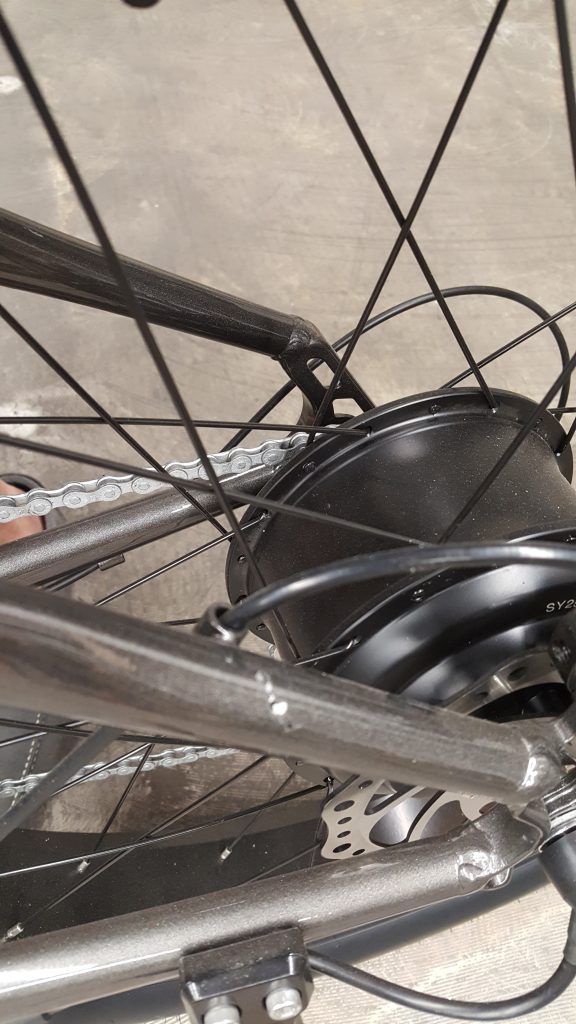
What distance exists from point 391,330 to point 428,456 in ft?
2.93

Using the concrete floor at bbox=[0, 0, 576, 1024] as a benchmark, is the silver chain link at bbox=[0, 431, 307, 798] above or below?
below

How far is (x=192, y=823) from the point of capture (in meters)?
1.04

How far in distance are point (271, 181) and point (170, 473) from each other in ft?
3.73

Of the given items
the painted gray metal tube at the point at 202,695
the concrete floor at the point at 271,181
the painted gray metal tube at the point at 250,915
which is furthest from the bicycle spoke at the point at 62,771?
the concrete floor at the point at 271,181

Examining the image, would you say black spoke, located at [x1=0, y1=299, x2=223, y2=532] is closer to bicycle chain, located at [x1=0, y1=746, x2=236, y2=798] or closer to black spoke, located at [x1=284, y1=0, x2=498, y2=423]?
black spoke, located at [x1=284, y1=0, x2=498, y2=423]

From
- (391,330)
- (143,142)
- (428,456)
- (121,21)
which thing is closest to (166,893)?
(428,456)

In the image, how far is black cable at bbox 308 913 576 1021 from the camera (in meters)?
0.60

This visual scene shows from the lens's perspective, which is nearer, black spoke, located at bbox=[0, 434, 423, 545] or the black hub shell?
black spoke, located at bbox=[0, 434, 423, 545]

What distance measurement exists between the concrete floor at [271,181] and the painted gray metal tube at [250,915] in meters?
0.65

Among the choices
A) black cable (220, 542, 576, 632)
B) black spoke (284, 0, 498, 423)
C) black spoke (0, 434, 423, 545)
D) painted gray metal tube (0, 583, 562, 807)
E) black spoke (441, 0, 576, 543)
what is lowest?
painted gray metal tube (0, 583, 562, 807)

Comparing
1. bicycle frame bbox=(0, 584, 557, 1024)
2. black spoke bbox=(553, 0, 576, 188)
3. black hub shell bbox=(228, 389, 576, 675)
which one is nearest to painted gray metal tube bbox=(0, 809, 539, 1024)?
bicycle frame bbox=(0, 584, 557, 1024)

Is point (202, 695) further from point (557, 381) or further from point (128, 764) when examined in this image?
point (128, 764)

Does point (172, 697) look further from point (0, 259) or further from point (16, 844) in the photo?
point (16, 844)

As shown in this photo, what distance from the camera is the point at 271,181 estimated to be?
170 centimetres
